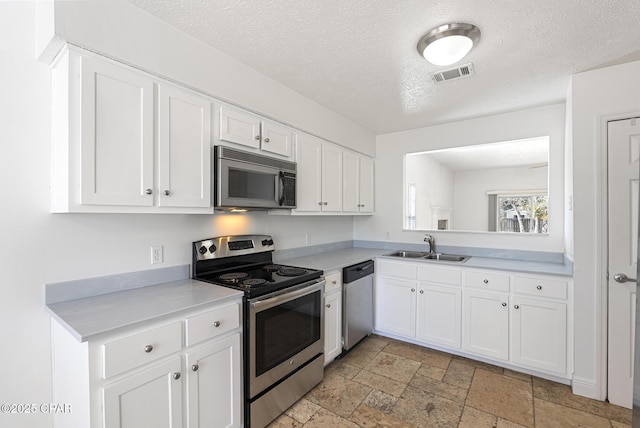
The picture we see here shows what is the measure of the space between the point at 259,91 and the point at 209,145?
650 mm

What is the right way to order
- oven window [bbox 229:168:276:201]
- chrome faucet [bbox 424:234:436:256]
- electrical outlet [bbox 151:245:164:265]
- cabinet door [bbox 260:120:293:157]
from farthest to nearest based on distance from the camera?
1. chrome faucet [bbox 424:234:436:256]
2. cabinet door [bbox 260:120:293:157]
3. oven window [bbox 229:168:276:201]
4. electrical outlet [bbox 151:245:164:265]

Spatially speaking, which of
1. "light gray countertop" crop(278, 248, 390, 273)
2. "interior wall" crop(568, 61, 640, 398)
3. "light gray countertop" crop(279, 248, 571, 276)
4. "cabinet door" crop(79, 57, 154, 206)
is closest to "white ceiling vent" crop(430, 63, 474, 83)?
"interior wall" crop(568, 61, 640, 398)

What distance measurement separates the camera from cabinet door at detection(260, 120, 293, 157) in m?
2.30

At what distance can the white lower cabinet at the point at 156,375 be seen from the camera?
122 centimetres

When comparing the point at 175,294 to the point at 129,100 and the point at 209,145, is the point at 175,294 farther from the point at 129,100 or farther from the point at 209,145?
the point at 129,100

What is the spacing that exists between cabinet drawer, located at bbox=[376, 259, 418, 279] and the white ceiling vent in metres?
1.76

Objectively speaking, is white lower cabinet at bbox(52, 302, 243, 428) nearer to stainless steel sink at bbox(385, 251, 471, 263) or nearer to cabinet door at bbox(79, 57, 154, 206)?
cabinet door at bbox(79, 57, 154, 206)

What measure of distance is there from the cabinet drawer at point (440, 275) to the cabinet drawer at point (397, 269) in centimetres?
7

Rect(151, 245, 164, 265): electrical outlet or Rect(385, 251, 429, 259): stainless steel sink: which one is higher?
Rect(151, 245, 164, 265): electrical outlet

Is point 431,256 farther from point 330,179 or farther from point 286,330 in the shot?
point 286,330

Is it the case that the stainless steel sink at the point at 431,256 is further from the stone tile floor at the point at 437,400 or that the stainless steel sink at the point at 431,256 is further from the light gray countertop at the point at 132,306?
the light gray countertop at the point at 132,306

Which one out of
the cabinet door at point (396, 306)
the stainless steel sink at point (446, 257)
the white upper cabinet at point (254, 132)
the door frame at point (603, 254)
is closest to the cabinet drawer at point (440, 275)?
the cabinet door at point (396, 306)

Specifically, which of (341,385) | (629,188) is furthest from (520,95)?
(341,385)

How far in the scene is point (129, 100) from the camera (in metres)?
1.55
